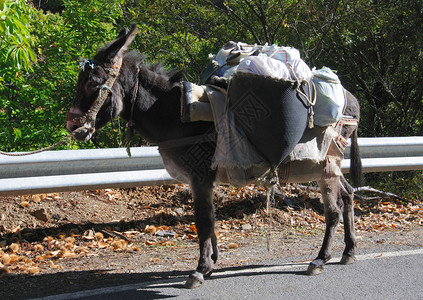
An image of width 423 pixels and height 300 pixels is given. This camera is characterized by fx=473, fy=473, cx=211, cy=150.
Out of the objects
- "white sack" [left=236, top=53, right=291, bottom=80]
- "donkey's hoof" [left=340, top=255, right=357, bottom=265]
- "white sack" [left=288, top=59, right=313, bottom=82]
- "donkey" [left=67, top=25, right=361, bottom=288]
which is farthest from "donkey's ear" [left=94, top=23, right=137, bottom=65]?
"donkey's hoof" [left=340, top=255, right=357, bottom=265]

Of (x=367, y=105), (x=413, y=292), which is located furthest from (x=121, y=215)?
(x=367, y=105)

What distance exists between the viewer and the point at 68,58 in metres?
6.57

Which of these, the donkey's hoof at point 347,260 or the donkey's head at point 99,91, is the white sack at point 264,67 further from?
the donkey's hoof at point 347,260

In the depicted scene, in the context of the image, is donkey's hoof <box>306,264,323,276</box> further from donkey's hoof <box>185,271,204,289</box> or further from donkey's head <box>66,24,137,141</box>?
donkey's head <box>66,24,137,141</box>

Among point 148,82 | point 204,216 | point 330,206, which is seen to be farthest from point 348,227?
point 148,82

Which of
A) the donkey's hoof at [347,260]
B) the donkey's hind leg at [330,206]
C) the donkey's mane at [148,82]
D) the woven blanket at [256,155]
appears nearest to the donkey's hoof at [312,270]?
the donkey's hind leg at [330,206]

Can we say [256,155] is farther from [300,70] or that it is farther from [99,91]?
[99,91]

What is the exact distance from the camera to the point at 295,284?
4.03 meters

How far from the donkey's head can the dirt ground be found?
1.34m

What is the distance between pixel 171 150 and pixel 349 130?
1.93 metres

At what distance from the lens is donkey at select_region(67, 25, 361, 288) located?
3783 millimetres

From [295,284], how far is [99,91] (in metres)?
2.29

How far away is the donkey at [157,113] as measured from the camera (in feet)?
12.4

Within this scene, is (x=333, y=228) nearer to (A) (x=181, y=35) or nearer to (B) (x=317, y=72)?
(B) (x=317, y=72)
